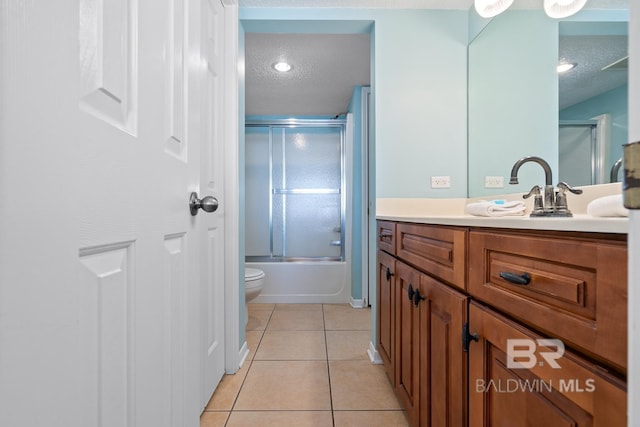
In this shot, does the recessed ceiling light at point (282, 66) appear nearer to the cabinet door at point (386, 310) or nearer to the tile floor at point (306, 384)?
the cabinet door at point (386, 310)

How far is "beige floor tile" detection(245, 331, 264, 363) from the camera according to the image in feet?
5.97

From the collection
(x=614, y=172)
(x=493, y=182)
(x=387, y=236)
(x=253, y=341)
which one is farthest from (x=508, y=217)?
(x=253, y=341)

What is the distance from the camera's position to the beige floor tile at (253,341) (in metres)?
1.82

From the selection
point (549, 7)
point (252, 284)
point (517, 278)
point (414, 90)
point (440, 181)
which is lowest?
point (252, 284)

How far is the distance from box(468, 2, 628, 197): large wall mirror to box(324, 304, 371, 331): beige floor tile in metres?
1.31

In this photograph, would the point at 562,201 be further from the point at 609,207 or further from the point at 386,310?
the point at 386,310

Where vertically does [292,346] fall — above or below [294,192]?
below

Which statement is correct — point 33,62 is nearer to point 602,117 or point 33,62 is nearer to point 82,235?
point 82,235

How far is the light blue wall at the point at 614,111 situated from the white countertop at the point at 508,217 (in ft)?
0.41

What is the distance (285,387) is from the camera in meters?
1.47

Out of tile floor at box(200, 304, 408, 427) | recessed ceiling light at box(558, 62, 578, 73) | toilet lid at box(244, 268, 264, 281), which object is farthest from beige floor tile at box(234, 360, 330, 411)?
recessed ceiling light at box(558, 62, 578, 73)

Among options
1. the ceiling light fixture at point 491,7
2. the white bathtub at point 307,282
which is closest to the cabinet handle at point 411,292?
the ceiling light fixture at point 491,7

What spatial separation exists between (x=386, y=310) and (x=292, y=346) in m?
0.80

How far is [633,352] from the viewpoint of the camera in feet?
0.98
